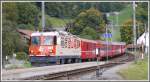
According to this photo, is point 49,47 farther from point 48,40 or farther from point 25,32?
point 25,32

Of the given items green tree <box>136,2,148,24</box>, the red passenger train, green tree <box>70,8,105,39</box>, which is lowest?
the red passenger train

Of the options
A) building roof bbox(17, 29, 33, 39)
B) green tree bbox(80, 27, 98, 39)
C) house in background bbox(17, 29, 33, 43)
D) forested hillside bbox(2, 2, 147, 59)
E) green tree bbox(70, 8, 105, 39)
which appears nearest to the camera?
forested hillside bbox(2, 2, 147, 59)

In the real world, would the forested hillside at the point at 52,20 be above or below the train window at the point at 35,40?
above

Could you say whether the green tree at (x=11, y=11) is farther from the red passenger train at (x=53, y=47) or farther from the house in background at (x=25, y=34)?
the red passenger train at (x=53, y=47)

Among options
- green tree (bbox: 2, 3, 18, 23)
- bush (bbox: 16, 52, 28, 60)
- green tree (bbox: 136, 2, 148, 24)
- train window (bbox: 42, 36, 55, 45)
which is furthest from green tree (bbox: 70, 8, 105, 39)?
green tree (bbox: 2, 3, 18, 23)

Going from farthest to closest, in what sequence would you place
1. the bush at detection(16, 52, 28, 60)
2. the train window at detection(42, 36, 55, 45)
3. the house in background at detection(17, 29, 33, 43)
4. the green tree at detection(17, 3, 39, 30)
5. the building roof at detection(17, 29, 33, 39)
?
the green tree at detection(17, 3, 39, 30) → the building roof at detection(17, 29, 33, 39) → the house in background at detection(17, 29, 33, 43) → the bush at detection(16, 52, 28, 60) → the train window at detection(42, 36, 55, 45)

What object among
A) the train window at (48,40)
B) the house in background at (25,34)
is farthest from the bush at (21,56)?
the house in background at (25,34)

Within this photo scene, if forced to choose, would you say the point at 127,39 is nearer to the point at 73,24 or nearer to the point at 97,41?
Result: the point at 97,41

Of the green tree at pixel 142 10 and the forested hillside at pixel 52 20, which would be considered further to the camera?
the green tree at pixel 142 10

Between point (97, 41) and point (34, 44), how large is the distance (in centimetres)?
1448

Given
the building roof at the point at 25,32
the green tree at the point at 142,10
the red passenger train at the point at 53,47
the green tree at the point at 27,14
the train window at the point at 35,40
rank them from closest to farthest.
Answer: the red passenger train at the point at 53,47, the train window at the point at 35,40, the building roof at the point at 25,32, the green tree at the point at 142,10, the green tree at the point at 27,14

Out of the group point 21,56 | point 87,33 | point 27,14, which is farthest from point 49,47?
point 27,14

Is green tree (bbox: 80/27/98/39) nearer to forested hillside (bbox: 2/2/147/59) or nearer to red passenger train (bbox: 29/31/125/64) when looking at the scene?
forested hillside (bbox: 2/2/147/59)

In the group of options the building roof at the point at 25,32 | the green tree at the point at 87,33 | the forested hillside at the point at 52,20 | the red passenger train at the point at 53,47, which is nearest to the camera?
the red passenger train at the point at 53,47
